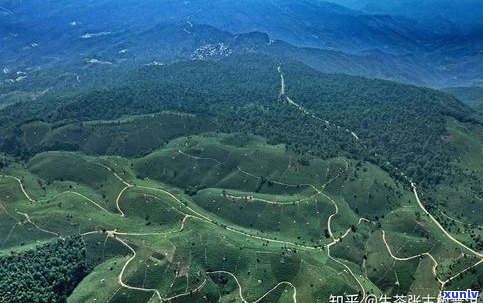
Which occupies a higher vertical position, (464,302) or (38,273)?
(464,302)

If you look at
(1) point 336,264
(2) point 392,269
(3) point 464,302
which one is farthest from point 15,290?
(3) point 464,302

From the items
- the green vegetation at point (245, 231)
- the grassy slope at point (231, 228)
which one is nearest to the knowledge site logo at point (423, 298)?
the green vegetation at point (245, 231)

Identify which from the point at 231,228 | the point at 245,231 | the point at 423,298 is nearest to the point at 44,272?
the point at 231,228

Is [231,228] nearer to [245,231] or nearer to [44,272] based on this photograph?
[245,231]

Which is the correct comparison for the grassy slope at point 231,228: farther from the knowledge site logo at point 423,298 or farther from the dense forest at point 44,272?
the dense forest at point 44,272

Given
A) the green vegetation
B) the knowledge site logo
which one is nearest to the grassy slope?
the green vegetation

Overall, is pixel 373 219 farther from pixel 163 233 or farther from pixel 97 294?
pixel 97 294

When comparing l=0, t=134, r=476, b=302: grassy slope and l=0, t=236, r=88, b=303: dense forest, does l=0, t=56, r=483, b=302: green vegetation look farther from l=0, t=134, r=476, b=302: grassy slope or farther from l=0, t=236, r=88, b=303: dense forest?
l=0, t=236, r=88, b=303: dense forest

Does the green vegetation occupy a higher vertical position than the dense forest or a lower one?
higher
